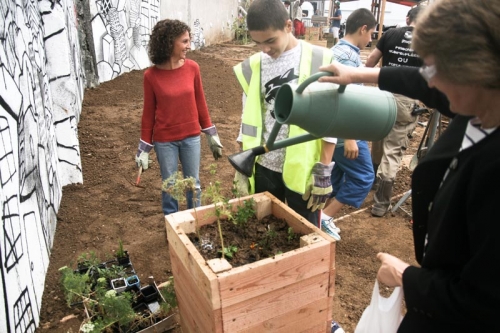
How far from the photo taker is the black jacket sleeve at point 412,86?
4.54ft

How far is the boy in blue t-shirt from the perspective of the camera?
126 inches

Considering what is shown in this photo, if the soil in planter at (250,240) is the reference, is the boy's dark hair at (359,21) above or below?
above

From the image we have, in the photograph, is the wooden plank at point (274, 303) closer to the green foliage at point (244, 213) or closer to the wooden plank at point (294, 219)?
the wooden plank at point (294, 219)

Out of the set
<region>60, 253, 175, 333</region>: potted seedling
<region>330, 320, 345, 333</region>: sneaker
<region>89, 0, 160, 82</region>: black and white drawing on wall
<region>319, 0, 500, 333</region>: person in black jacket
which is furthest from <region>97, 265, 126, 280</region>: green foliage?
<region>89, 0, 160, 82</region>: black and white drawing on wall

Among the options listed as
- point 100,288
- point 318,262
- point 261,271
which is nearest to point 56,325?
point 100,288

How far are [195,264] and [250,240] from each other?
436 mm

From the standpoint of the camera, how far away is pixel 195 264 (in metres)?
1.75

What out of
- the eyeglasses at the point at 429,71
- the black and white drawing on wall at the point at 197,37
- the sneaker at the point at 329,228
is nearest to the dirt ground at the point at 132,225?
the sneaker at the point at 329,228

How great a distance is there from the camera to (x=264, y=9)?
83.7 inches

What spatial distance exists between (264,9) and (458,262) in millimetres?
1609

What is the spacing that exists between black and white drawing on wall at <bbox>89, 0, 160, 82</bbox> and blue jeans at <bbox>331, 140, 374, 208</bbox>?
6061 millimetres

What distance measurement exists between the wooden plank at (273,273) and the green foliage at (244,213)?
0.50 metres

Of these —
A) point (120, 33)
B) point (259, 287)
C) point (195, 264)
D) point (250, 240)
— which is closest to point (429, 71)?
point (259, 287)

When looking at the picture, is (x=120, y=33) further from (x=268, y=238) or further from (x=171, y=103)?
(x=268, y=238)
